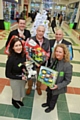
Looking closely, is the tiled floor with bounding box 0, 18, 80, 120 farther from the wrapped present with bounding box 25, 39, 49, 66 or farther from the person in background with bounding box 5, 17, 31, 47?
the person in background with bounding box 5, 17, 31, 47

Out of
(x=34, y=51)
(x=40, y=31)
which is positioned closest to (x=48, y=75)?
(x=34, y=51)

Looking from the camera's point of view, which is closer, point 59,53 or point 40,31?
point 59,53

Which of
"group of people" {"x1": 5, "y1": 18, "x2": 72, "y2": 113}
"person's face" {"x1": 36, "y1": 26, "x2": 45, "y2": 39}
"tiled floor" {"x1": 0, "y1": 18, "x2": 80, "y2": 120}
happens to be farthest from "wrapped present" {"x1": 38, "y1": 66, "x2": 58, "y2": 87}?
"tiled floor" {"x1": 0, "y1": 18, "x2": 80, "y2": 120}

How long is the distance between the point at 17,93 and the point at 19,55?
649 mm

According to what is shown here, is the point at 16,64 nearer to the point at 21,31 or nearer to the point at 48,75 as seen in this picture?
the point at 48,75

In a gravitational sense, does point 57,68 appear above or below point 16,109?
above

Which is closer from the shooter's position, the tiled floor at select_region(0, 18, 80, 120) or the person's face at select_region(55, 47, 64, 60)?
the person's face at select_region(55, 47, 64, 60)

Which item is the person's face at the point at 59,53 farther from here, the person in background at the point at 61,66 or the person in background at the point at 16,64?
the person in background at the point at 16,64

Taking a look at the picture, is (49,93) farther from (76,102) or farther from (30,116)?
(76,102)

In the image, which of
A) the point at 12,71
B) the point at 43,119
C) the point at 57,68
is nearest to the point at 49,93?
the point at 43,119

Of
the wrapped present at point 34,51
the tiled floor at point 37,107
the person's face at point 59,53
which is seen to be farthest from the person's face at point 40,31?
the tiled floor at point 37,107

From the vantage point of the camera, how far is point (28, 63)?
1798mm

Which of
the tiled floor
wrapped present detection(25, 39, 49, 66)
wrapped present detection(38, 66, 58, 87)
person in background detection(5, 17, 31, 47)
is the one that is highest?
person in background detection(5, 17, 31, 47)

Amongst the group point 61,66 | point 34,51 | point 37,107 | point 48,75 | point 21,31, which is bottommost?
point 37,107
